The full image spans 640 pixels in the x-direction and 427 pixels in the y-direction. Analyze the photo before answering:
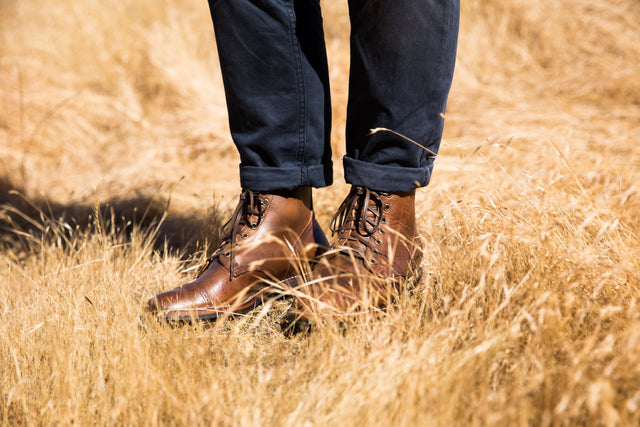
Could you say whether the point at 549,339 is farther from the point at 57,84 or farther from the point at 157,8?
the point at 157,8

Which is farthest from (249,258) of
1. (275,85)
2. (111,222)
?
(111,222)

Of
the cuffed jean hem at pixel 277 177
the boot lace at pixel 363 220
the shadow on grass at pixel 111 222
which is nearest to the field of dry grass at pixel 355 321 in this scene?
the shadow on grass at pixel 111 222

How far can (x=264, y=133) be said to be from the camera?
3.79 ft

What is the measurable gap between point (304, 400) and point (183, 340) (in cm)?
31

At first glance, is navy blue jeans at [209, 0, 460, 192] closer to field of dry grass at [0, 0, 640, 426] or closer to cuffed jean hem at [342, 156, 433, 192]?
cuffed jean hem at [342, 156, 433, 192]

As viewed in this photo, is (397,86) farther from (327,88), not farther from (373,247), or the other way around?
(373,247)

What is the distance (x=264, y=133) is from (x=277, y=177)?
0.10m

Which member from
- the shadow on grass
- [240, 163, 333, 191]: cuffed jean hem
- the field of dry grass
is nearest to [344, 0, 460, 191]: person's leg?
[240, 163, 333, 191]: cuffed jean hem

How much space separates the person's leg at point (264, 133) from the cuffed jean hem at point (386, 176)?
0.14 metres

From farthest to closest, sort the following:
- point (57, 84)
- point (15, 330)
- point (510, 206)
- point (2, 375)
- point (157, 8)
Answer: point (157, 8)
point (57, 84)
point (510, 206)
point (15, 330)
point (2, 375)

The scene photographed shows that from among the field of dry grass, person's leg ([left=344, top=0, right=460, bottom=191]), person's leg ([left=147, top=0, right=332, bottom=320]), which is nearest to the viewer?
the field of dry grass

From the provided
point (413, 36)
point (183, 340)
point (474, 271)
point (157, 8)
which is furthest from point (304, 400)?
point (157, 8)

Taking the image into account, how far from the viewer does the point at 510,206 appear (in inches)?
49.5

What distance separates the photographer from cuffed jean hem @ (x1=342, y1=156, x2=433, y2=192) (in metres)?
1.09
